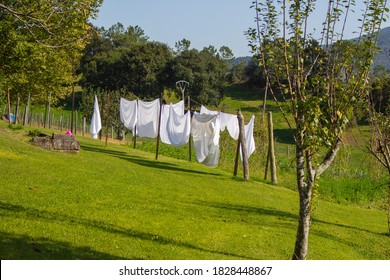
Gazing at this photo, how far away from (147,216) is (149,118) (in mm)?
11313

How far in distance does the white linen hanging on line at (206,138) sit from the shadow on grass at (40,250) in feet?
36.2

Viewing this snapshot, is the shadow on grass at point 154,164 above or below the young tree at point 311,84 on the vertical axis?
below

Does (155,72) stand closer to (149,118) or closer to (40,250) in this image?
(149,118)

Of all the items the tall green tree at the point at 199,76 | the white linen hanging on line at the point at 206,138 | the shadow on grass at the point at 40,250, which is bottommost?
the shadow on grass at the point at 40,250

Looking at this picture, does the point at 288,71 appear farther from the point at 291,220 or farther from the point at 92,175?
the point at 92,175

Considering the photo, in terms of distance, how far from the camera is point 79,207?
8.56 metres

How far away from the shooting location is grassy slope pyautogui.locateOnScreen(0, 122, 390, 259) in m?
6.73

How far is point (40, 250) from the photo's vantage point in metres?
5.94

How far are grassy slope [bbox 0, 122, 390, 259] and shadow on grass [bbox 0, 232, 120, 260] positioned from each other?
0.01 metres

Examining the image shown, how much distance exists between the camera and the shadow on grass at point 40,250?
5.69 metres

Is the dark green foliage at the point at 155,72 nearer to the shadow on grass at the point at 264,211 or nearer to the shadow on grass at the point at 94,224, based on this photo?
the shadow on grass at the point at 264,211

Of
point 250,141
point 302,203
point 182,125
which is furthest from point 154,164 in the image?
point 302,203

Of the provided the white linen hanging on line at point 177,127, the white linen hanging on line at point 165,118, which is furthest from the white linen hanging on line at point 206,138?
the white linen hanging on line at point 165,118
